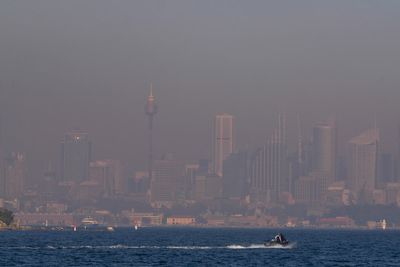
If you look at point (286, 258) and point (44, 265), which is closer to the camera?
point (44, 265)

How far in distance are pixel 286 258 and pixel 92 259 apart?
22604 mm

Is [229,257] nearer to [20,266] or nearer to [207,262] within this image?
[207,262]

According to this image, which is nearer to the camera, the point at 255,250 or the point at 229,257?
the point at 229,257

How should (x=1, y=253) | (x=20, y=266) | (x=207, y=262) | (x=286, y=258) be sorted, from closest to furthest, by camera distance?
(x=20, y=266)
(x=207, y=262)
(x=286, y=258)
(x=1, y=253)

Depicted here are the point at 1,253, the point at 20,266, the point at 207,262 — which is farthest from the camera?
the point at 1,253

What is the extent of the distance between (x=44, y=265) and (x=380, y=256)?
51.7 meters

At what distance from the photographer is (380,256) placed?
545 feet

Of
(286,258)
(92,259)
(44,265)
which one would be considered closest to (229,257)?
(286,258)

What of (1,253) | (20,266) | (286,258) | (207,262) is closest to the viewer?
(20,266)

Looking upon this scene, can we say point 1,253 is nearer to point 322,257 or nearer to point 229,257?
point 229,257

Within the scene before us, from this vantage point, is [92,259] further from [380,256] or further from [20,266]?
[380,256]

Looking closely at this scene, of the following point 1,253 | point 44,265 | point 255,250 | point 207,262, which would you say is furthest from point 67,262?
point 255,250

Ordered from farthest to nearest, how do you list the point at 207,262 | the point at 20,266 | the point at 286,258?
the point at 286,258
the point at 207,262
the point at 20,266

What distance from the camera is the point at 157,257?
15250 centimetres
